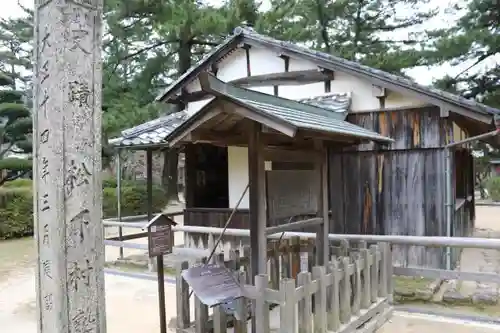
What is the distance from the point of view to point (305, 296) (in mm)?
3730

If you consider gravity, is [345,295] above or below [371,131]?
below

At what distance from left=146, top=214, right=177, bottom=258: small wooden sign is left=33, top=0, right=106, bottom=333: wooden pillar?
161cm

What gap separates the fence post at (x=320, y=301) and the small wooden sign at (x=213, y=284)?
30.5 inches

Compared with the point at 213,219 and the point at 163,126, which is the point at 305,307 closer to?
the point at 213,219

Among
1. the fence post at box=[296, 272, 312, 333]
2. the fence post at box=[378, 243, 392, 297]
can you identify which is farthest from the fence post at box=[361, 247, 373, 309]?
the fence post at box=[296, 272, 312, 333]

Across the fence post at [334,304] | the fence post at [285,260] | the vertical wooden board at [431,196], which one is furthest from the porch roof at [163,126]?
the fence post at [334,304]

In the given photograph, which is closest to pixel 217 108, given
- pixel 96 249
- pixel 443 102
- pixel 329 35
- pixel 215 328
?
pixel 96 249

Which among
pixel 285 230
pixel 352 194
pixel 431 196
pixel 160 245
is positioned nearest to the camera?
pixel 160 245

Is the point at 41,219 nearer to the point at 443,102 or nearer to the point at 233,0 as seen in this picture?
the point at 443,102

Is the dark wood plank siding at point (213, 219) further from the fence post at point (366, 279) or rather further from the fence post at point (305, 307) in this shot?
the fence post at point (305, 307)

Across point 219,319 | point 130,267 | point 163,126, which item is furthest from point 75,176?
point 163,126

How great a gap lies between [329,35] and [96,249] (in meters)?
18.3

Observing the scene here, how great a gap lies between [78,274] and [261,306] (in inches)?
65.7

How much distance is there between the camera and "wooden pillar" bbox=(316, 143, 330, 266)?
16.0ft
